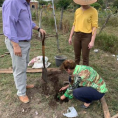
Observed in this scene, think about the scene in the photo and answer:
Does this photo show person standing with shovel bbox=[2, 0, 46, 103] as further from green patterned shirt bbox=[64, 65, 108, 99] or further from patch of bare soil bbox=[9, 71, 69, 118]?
green patterned shirt bbox=[64, 65, 108, 99]

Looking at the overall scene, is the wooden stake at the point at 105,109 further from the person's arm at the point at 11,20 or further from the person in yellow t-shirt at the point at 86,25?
the person's arm at the point at 11,20

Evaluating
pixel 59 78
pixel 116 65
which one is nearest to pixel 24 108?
pixel 59 78

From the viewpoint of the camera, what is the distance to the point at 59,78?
328 centimetres

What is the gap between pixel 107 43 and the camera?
5027 mm

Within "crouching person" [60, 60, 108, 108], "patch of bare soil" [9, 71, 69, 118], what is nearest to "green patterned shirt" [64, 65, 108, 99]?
"crouching person" [60, 60, 108, 108]

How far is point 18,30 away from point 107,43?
3836 mm

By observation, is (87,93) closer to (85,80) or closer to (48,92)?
(85,80)

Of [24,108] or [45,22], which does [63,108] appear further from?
[45,22]

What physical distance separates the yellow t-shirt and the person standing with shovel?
1106mm

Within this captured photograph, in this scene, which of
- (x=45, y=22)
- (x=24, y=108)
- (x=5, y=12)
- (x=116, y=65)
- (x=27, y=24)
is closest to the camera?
(x=5, y=12)

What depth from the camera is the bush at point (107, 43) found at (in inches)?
190

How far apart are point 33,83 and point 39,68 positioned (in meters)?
0.71

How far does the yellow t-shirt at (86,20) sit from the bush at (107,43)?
8.02 feet

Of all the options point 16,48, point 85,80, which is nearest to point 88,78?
point 85,80
